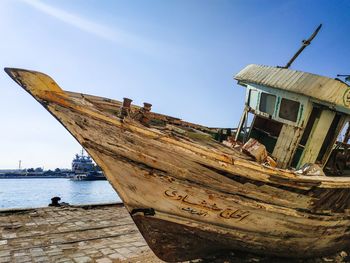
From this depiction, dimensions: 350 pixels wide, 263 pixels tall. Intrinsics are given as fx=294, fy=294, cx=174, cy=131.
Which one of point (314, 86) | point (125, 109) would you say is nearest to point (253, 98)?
point (314, 86)

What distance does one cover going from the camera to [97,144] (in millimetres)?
4031

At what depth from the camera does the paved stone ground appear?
17.5 ft

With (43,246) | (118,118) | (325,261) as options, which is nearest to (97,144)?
(118,118)

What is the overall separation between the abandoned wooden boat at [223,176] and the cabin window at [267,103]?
0.07ft

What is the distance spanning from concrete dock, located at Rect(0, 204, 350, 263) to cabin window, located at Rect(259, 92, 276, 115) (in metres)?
3.04

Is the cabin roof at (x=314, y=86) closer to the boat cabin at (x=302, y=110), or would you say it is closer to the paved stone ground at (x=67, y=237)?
the boat cabin at (x=302, y=110)

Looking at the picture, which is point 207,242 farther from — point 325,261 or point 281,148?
point 325,261

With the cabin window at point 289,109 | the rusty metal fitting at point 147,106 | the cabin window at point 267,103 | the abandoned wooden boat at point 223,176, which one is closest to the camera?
the abandoned wooden boat at point 223,176

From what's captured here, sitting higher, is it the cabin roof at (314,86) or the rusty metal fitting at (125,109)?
the cabin roof at (314,86)

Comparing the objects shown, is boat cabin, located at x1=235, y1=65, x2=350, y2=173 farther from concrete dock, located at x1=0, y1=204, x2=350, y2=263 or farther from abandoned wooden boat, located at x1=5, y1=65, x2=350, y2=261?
concrete dock, located at x1=0, y1=204, x2=350, y2=263

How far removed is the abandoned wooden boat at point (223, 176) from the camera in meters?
3.86

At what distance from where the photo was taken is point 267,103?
20.8 feet

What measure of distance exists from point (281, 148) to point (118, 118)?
11.8ft

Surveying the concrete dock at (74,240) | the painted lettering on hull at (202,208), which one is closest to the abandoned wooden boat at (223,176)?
the painted lettering on hull at (202,208)
